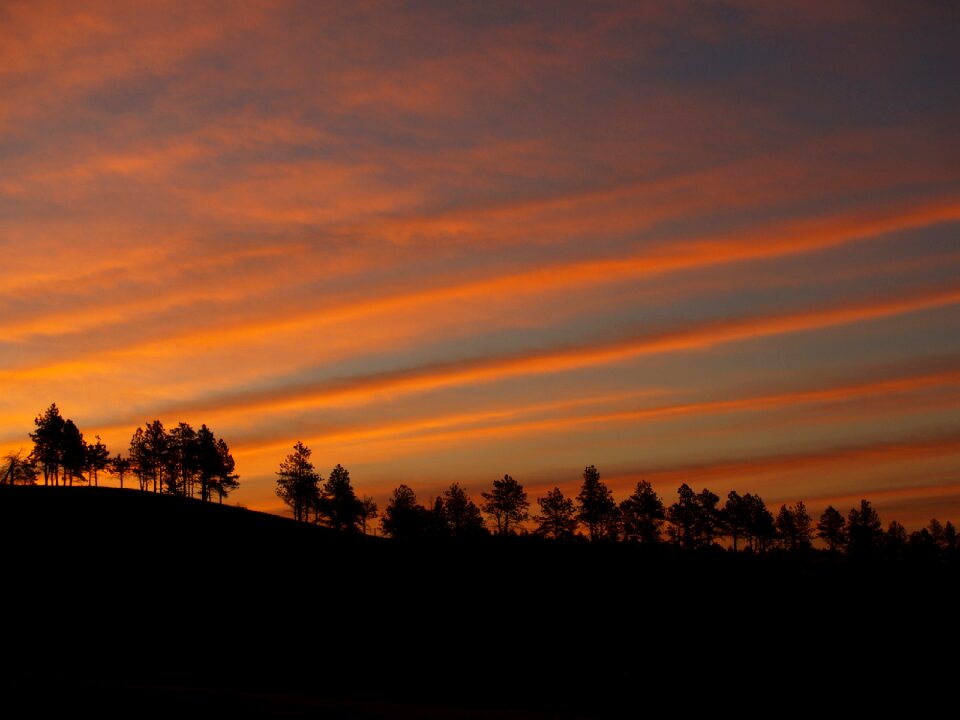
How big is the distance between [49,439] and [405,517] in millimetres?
57049

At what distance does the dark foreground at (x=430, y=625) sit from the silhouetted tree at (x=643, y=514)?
334ft

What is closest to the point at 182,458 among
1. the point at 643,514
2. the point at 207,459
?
the point at 207,459

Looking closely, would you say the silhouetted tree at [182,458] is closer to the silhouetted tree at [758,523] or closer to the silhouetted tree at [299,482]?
the silhouetted tree at [299,482]

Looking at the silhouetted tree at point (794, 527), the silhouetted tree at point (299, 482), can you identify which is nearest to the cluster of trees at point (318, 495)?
the silhouetted tree at point (299, 482)

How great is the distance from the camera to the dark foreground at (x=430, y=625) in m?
28.4

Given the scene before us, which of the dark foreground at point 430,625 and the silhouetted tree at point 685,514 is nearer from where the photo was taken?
the dark foreground at point 430,625

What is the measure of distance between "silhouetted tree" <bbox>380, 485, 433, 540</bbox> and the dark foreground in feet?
211

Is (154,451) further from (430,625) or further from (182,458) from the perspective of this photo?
(430,625)

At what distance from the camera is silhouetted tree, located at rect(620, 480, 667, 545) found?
167m

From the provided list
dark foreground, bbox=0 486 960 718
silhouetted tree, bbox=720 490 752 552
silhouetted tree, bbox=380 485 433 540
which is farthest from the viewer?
silhouetted tree, bbox=720 490 752 552

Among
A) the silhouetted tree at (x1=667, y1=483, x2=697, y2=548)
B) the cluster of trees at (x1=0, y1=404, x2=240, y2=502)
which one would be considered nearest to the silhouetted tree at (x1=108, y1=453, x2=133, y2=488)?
the cluster of trees at (x1=0, y1=404, x2=240, y2=502)

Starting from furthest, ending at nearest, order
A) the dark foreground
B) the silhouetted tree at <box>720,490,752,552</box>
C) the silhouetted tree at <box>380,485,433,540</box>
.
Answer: the silhouetted tree at <box>720,490,752,552</box>, the silhouetted tree at <box>380,485,433,540</box>, the dark foreground

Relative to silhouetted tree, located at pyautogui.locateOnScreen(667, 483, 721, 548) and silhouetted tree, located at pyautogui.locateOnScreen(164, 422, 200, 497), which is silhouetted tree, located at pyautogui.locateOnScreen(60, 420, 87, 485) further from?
silhouetted tree, located at pyautogui.locateOnScreen(667, 483, 721, 548)

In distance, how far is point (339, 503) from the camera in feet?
495
